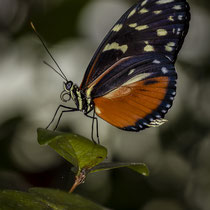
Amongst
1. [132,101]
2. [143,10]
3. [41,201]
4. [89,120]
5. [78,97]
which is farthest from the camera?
Result: [89,120]

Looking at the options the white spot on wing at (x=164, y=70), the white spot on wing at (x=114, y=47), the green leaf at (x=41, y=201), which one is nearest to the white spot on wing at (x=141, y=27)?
the white spot on wing at (x=114, y=47)

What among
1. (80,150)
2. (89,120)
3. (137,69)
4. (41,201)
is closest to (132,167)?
(80,150)

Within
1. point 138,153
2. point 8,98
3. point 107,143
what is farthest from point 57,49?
point 138,153

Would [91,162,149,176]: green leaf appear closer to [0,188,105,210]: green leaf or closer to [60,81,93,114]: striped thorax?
[0,188,105,210]: green leaf

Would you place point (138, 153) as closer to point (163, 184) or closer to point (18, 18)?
point (163, 184)

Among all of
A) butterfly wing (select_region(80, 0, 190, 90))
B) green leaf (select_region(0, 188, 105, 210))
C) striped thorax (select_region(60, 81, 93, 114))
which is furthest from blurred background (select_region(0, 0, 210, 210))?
green leaf (select_region(0, 188, 105, 210))

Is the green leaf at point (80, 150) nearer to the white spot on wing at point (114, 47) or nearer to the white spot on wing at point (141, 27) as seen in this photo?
the white spot on wing at point (114, 47)

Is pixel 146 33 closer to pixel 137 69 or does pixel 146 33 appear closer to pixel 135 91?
pixel 137 69
